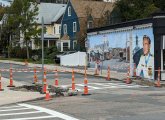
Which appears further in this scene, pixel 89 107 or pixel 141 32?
pixel 141 32

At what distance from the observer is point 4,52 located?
8062 cm

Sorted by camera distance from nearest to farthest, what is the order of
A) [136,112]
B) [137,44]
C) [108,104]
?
1. [136,112]
2. [108,104]
3. [137,44]

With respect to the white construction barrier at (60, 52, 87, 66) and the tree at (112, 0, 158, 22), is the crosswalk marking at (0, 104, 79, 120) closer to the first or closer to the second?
the white construction barrier at (60, 52, 87, 66)

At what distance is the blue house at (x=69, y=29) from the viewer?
68750mm

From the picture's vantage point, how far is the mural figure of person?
1147 inches

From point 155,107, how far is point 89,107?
221cm

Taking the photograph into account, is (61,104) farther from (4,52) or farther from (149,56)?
(4,52)

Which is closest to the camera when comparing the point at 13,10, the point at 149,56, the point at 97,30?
the point at 149,56

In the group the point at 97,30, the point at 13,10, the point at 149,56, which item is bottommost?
the point at 149,56

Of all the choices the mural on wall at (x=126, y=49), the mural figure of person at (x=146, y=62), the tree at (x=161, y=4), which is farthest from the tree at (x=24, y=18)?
the mural figure of person at (x=146, y=62)

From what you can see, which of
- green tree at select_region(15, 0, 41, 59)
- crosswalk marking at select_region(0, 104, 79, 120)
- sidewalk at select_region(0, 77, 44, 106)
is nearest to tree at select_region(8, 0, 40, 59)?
green tree at select_region(15, 0, 41, 59)

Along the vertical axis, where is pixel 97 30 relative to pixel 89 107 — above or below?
above

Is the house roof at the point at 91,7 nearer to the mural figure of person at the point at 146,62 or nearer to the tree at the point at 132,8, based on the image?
the tree at the point at 132,8

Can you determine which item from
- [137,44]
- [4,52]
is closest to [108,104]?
[137,44]
